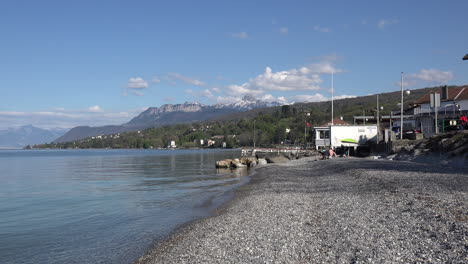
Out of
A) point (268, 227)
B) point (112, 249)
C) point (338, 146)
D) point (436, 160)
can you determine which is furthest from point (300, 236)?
point (338, 146)

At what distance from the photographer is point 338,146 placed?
202 ft

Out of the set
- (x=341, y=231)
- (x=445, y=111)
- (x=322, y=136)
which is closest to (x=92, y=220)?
(x=341, y=231)

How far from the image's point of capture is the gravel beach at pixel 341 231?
29.9 ft

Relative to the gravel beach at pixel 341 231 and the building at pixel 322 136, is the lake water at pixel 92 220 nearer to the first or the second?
the gravel beach at pixel 341 231

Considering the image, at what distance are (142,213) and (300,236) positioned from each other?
1179 centimetres

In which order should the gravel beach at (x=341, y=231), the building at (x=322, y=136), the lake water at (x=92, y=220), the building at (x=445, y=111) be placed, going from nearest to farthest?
the gravel beach at (x=341, y=231), the lake water at (x=92, y=220), the building at (x=445, y=111), the building at (x=322, y=136)

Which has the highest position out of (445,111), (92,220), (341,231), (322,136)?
(445,111)

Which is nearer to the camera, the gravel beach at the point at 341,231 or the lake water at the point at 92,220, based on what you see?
the gravel beach at the point at 341,231

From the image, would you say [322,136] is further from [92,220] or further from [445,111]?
[92,220]

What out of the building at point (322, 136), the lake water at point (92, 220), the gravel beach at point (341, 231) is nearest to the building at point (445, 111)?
the building at point (322, 136)

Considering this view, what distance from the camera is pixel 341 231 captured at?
37.3ft

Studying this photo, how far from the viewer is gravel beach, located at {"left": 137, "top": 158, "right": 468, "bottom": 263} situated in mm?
9102

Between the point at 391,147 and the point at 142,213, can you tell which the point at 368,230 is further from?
the point at 391,147

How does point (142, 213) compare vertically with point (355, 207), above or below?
below
